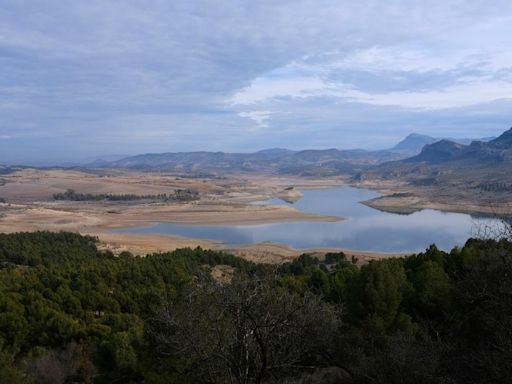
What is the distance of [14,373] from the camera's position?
1006cm

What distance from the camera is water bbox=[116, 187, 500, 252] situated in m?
47.7

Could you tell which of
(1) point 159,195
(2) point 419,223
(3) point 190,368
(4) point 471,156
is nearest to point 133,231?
(2) point 419,223

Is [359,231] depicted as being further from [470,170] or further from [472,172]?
[470,170]

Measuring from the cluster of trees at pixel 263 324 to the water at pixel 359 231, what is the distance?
23.9 metres

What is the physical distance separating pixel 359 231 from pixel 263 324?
48.6 m

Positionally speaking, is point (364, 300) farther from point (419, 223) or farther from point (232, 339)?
point (419, 223)

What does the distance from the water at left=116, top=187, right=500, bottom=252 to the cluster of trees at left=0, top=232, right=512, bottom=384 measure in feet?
78.6

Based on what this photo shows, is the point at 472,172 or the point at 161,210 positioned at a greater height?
the point at 472,172

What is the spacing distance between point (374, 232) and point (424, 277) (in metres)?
39.1

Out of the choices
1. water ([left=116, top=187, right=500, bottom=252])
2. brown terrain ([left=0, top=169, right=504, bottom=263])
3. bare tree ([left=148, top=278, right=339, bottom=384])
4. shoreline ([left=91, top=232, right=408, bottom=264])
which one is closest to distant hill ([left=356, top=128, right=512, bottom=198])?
brown terrain ([left=0, top=169, right=504, bottom=263])

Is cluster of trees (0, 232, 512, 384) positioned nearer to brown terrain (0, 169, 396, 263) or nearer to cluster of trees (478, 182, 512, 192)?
brown terrain (0, 169, 396, 263)

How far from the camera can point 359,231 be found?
55.0 meters

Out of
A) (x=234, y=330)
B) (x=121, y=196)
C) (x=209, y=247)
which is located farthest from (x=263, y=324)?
(x=121, y=196)

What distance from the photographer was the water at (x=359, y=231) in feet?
156
